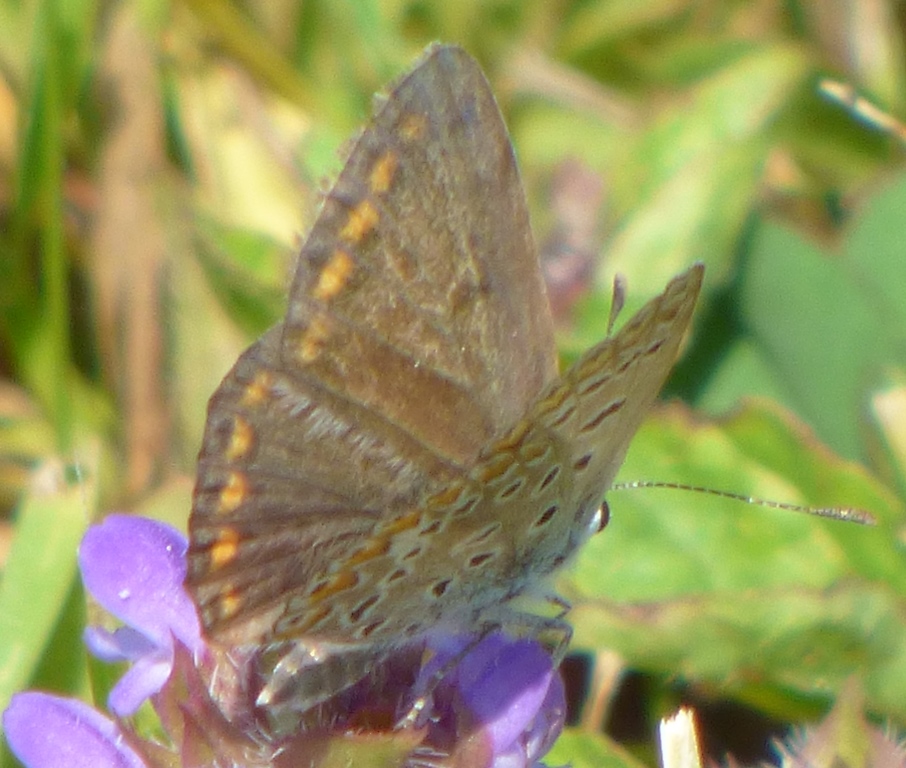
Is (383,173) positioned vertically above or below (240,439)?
above

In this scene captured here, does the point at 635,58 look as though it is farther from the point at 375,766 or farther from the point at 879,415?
the point at 375,766

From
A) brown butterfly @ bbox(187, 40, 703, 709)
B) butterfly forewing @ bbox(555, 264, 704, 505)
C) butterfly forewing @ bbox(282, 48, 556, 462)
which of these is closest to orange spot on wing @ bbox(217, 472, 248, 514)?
brown butterfly @ bbox(187, 40, 703, 709)

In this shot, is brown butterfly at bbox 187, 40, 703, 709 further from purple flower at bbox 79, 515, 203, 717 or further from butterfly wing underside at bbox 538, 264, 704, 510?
purple flower at bbox 79, 515, 203, 717

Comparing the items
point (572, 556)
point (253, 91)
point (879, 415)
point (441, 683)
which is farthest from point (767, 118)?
point (441, 683)

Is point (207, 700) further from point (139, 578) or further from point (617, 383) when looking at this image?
point (617, 383)

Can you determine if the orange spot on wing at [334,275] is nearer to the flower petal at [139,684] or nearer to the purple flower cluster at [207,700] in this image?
the purple flower cluster at [207,700]

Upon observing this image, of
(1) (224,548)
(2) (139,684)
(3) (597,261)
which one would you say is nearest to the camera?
(1) (224,548)

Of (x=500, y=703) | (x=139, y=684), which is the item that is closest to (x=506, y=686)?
(x=500, y=703)
